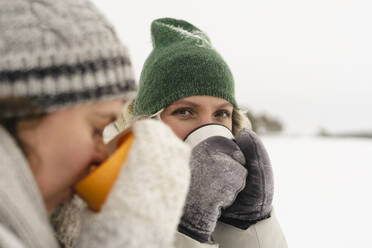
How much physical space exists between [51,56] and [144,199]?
26 cm

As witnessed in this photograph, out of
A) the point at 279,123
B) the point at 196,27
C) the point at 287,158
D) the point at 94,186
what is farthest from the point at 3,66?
the point at 279,123

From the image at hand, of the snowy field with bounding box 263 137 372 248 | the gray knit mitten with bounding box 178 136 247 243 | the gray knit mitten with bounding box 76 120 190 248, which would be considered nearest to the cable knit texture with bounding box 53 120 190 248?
the gray knit mitten with bounding box 76 120 190 248

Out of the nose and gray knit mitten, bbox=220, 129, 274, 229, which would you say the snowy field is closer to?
gray knit mitten, bbox=220, 129, 274, 229

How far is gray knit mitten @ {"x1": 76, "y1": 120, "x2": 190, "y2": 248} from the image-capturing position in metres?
0.51

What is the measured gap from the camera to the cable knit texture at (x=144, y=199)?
1.69 ft

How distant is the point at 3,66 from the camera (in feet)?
1.61

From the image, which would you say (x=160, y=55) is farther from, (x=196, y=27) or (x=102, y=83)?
(x=102, y=83)

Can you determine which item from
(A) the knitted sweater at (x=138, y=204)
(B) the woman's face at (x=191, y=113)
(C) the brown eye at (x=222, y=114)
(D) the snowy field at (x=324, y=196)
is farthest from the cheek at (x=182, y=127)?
(D) the snowy field at (x=324, y=196)

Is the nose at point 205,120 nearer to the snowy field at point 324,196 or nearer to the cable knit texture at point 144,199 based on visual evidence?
the cable knit texture at point 144,199

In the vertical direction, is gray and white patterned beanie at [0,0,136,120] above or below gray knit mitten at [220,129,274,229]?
above

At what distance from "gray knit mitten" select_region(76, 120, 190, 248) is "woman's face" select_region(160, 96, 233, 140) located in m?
0.48

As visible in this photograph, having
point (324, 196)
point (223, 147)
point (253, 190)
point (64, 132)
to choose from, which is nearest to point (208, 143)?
point (223, 147)

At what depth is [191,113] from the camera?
1.12 m

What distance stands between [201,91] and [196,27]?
1.09 ft
